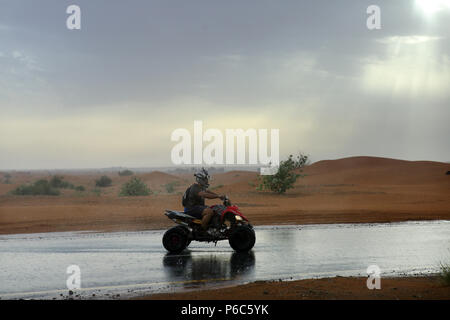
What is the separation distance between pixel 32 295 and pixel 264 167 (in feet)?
104

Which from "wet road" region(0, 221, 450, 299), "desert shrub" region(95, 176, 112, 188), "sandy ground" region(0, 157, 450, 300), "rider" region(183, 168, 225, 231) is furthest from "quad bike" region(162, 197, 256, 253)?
"desert shrub" region(95, 176, 112, 188)

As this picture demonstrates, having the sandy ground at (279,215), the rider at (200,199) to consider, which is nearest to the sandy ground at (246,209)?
the sandy ground at (279,215)

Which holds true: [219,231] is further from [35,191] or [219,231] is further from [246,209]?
[35,191]

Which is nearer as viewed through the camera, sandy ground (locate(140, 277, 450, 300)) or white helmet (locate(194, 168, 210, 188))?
sandy ground (locate(140, 277, 450, 300))

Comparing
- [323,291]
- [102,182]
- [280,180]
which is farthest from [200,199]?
[102,182]

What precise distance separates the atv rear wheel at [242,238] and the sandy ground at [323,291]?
3.90 meters

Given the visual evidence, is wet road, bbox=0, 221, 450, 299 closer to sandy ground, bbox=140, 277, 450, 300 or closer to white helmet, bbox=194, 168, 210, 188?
sandy ground, bbox=140, 277, 450, 300

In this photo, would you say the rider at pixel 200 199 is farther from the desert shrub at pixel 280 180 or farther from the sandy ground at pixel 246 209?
the desert shrub at pixel 280 180

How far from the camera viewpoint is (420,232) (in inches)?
719

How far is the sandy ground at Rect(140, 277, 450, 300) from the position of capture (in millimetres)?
8617

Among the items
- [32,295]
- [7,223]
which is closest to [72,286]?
[32,295]

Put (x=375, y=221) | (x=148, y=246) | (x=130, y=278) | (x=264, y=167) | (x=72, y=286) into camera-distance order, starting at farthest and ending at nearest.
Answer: (x=264, y=167)
(x=375, y=221)
(x=148, y=246)
(x=130, y=278)
(x=72, y=286)

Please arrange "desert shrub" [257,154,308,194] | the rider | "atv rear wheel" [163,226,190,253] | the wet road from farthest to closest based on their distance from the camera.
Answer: "desert shrub" [257,154,308,194], "atv rear wheel" [163,226,190,253], the rider, the wet road

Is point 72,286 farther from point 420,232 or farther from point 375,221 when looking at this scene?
point 375,221
